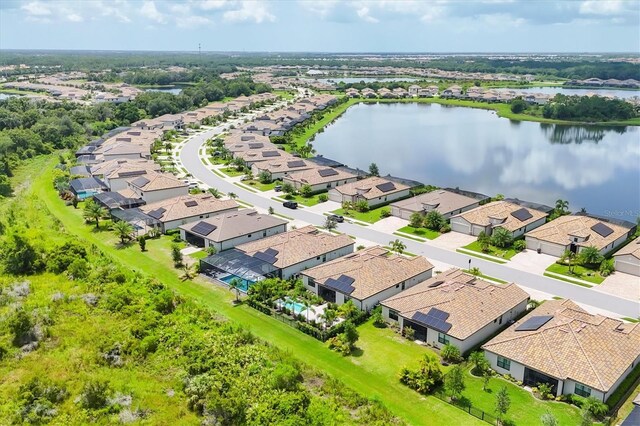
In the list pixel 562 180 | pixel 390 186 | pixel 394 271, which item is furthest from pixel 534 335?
pixel 562 180

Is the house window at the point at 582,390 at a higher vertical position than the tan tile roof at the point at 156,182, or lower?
lower

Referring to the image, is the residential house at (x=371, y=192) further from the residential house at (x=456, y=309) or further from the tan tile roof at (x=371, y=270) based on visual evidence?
the residential house at (x=456, y=309)

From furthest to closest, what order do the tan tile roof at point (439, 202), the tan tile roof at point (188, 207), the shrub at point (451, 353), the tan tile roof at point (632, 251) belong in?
the tan tile roof at point (439, 202), the tan tile roof at point (188, 207), the tan tile roof at point (632, 251), the shrub at point (451, 353)

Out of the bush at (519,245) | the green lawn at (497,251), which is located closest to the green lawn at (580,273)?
the green lawn at (497,251)

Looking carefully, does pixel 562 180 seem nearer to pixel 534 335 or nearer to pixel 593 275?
pixel 593 275

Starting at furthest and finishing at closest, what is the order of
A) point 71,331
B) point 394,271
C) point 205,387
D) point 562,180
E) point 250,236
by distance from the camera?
point 562,180
point 250,236
point 394,271
point 71,331
point 205,387

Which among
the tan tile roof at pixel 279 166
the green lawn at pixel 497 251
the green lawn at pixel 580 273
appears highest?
the tan tile roof at pixel 279 166
